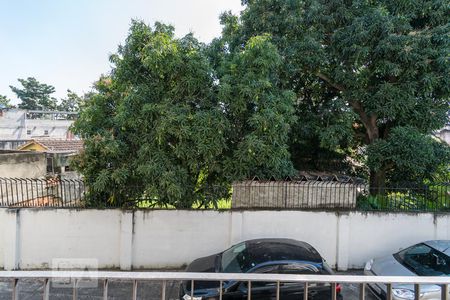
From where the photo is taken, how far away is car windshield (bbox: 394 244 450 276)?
16.7 feet

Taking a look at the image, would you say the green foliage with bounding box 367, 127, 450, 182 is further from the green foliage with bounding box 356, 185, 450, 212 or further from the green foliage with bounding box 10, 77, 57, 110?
the green foliage with bounding box 10, 77, 57, 110

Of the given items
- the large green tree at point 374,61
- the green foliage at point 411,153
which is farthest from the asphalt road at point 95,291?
the green foliage at point 411,153

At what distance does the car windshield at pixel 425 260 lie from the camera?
5.10m

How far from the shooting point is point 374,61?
7.53m

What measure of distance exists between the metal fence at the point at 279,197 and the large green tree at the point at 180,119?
59 cm

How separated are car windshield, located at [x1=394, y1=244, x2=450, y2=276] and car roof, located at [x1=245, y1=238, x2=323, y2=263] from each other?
1766mm

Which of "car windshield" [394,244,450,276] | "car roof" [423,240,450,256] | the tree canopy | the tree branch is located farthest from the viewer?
the tree branch

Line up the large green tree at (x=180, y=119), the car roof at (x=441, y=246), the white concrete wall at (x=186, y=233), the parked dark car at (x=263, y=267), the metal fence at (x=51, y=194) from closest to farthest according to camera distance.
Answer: the parked dark car at (x=263, y=267)
the car roof at (x=441, y=246)
the large green tree at (x=180, y=119)
the white concrete wall at (x=186, y=233)
the metal fence at (x=51, y=194)

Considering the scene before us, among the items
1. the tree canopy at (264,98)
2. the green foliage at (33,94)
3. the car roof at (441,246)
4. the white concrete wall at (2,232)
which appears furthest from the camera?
the green foliage at (33,94)

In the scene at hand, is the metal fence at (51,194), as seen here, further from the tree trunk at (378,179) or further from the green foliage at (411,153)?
the tree trunk at (378,179)

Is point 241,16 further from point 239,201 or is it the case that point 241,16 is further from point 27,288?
point 27,288

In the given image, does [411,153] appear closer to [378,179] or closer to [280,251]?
[378,179]

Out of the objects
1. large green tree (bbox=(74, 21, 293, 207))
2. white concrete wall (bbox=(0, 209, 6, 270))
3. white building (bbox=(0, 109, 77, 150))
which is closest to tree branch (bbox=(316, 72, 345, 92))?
large green tree (bbox=(74, 21, 293, 207))

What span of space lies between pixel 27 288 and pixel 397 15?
407 inches
